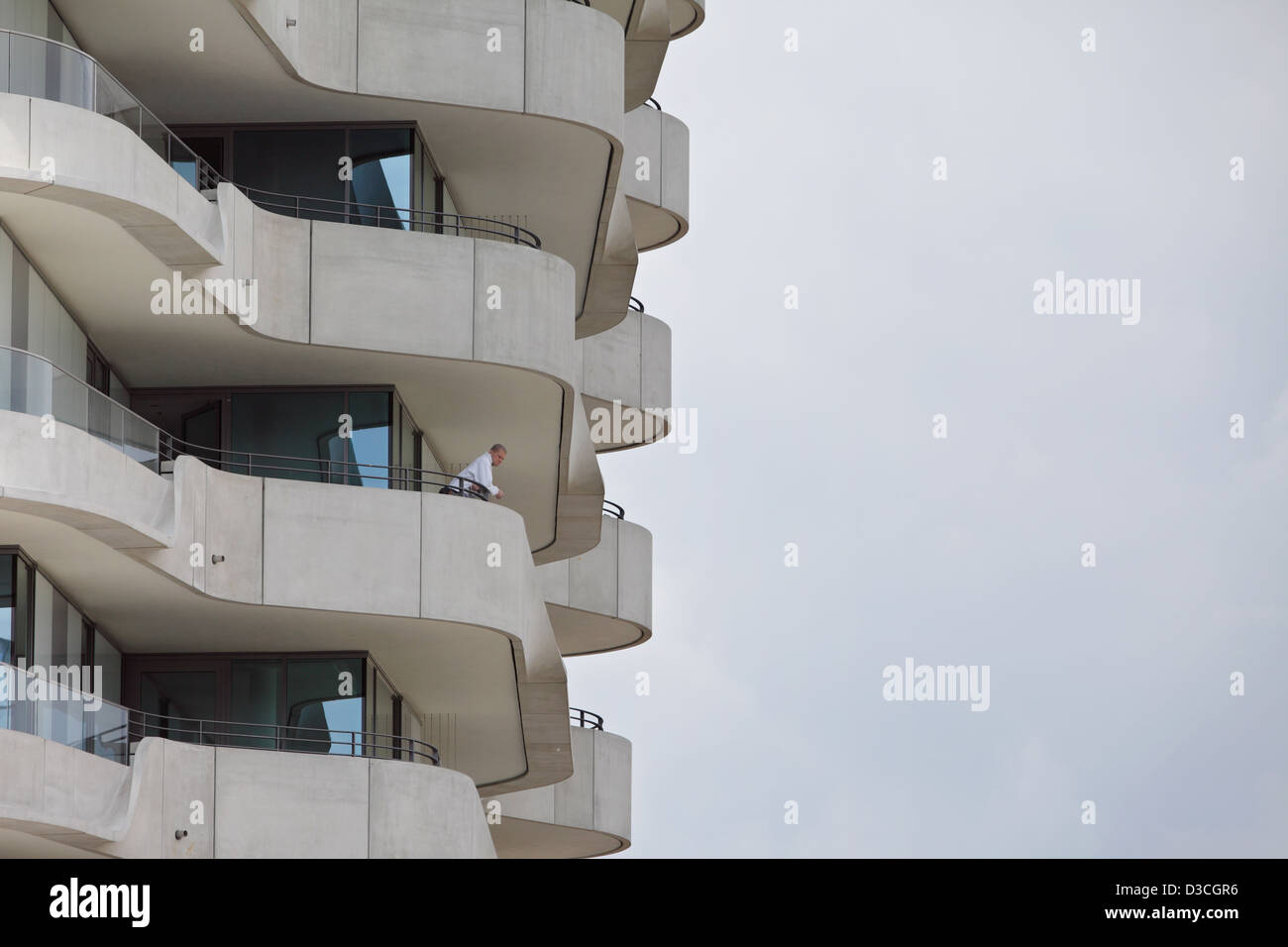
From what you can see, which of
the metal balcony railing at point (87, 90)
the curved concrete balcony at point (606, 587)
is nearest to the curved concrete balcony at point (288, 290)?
the metal balcony railing at point (87, 90)

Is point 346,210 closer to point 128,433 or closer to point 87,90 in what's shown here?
point 87,90

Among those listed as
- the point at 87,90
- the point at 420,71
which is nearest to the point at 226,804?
the point at 87,90

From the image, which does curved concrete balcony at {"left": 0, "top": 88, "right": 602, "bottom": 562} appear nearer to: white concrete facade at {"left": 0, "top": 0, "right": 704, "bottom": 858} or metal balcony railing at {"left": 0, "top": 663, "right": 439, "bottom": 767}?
white concrete facade at {"left": 0, "top": 0, "right": 704, "bottom": 858}

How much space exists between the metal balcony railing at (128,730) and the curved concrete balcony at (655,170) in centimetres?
1412

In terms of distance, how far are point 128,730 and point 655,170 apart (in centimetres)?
2163

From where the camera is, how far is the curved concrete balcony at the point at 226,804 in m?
24.2

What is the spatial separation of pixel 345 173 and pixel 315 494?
4987mm

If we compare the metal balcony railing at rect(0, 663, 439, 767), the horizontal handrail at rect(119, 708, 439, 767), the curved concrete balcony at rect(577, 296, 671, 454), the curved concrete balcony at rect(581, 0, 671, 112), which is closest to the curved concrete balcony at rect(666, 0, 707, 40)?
the curved concrete balcony at rect(581, 0, 671, 112)

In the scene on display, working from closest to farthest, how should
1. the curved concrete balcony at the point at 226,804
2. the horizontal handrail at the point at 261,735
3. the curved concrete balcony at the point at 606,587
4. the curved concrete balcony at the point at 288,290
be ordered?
the curved concrete balcony at the point at 226,804, the curved concrete balcony at the point at 288,290, the horizontal handrail at the point at 261,735, the curved concrete balcony at the point at 606,587

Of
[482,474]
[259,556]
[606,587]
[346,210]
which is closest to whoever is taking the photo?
[259,556]

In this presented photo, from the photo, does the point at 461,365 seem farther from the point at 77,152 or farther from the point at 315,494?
the point at 77,152

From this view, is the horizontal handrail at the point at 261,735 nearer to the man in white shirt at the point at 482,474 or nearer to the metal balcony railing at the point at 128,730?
the metal balcony railing at the point at 128,730

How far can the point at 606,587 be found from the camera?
4453 centimetres
